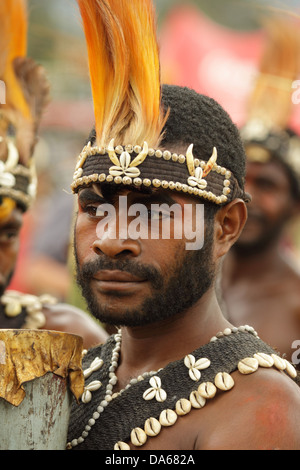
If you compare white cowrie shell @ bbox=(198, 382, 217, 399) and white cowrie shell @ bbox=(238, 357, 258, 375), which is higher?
white cowrie shell @ bbox=(238, 357, 258, 375)

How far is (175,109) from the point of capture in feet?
9.75

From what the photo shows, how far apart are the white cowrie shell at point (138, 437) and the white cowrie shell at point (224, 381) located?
1.00 ft

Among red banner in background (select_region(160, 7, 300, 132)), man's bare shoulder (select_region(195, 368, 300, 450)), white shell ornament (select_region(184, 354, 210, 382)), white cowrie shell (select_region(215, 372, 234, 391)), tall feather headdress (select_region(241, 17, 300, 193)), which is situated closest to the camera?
man's bare shoulder (select_region(195, 368, 300, 450))

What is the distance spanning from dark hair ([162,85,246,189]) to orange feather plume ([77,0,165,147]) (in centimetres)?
7

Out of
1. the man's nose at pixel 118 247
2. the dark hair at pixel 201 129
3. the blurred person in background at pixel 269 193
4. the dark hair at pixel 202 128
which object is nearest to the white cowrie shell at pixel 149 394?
the man's nose at pixel 118 247

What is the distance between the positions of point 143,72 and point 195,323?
0.94m

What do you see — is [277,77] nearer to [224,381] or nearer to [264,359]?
[264,359]

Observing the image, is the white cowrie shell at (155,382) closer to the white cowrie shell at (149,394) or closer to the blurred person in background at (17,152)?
the white cowrie shell at (149,394)

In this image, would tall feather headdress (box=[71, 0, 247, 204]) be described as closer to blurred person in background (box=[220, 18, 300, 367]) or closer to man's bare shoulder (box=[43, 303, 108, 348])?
man's bare shoulder (box=[43, 303, 108, 348])

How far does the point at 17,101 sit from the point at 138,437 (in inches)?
101

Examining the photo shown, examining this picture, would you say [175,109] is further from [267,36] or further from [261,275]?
[267,36]

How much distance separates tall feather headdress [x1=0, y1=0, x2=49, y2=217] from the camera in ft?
15.3

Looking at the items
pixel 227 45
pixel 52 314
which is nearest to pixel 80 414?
pixel 52 314

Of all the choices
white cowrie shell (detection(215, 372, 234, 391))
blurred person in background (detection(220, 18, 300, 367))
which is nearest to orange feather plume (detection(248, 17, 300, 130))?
blurred person in background (detection(220, 18, 300, 367))
